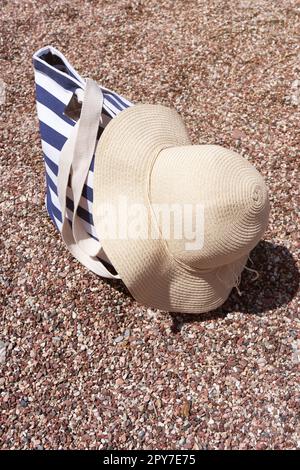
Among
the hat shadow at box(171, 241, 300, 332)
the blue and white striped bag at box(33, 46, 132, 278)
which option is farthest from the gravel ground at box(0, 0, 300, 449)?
the blue and white striped bag at box(33, 46, 132, 278)

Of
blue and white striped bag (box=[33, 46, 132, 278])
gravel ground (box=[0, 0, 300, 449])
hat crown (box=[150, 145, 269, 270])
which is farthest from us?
gravel ground (box=[0, 0, 300, 449])

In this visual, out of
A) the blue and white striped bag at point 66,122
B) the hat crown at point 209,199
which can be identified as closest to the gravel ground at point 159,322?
the blue and white striped bag at point 66,122

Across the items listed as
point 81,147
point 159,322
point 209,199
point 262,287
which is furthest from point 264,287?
point 81,147

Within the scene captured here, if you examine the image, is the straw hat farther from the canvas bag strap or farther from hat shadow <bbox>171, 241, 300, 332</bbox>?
hat shadow <bbox>171, 241, 300, 332</bbox>

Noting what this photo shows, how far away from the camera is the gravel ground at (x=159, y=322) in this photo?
249 cm

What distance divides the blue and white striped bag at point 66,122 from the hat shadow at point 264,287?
668mm

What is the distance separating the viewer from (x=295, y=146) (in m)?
3.50

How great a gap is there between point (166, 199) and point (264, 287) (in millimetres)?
1012

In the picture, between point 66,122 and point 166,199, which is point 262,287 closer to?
point 166,199

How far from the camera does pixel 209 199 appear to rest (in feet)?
6.95

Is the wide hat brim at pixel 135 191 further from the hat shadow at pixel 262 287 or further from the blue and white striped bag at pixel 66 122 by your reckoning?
the hat shadow at pixel 262 287

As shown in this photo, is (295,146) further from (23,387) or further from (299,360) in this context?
(23,387)

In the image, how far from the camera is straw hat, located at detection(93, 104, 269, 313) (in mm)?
2133

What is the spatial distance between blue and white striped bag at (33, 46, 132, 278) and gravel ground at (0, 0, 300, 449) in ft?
1.41
